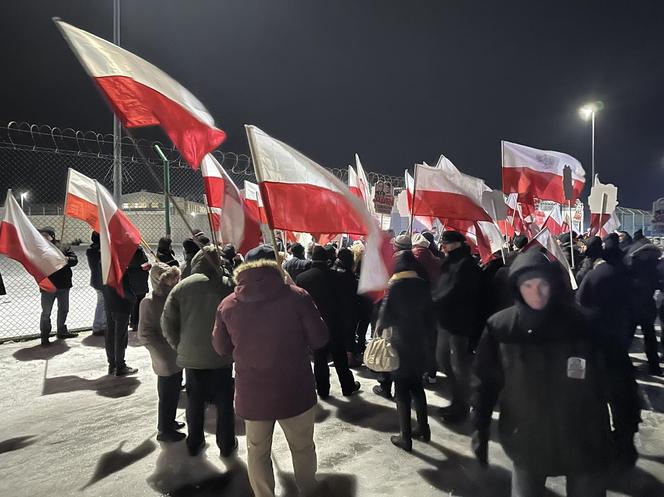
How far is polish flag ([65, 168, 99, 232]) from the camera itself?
19.6 ft

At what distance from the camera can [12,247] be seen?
5.75m

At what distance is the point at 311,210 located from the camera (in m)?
3.54

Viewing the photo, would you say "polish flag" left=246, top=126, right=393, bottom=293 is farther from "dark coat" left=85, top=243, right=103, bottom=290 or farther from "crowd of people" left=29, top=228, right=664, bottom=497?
"dark coat" left=85, top=243, right=103, bottom=290

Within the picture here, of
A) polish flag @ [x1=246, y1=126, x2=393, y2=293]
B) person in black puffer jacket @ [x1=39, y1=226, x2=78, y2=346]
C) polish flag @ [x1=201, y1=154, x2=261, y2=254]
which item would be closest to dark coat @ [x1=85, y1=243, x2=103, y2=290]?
person in black puffer jacket @ [x1=39, y1=226, x2=78, y2=346]

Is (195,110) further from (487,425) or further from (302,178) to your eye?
(487,425)

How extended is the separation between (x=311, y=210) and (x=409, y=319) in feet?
4.29

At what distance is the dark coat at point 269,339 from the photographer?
9.05ft

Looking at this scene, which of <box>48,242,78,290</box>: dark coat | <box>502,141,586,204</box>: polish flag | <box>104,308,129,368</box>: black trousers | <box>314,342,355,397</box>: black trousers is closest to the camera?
<box>314,342,355,397</box>: black trousers

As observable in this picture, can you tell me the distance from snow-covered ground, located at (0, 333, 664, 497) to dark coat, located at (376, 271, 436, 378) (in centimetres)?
76

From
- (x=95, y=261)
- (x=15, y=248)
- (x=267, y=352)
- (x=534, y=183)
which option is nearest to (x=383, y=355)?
(x=267, y=352)

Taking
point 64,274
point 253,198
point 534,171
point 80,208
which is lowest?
point 64,274

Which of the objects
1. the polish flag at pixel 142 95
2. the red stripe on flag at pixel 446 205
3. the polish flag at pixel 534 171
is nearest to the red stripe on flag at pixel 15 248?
the polish flag at pixel 142 95

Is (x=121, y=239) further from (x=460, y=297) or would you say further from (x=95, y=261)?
(x=460, y=297)

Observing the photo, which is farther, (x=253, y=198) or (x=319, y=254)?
(x=253, y=198)
